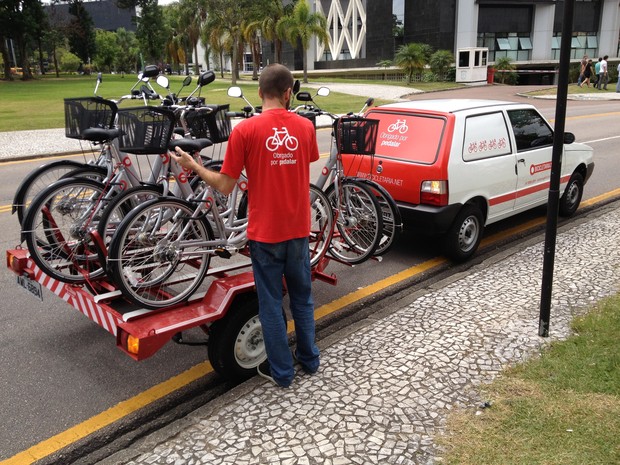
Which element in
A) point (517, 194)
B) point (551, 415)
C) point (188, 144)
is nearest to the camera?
point (551, 415)

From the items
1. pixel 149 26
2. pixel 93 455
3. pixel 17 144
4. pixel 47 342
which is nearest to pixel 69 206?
pixel 47 342

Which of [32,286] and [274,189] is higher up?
[274,189]

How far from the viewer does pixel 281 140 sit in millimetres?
3494

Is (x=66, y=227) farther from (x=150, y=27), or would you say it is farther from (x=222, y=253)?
(x=150, y=27)

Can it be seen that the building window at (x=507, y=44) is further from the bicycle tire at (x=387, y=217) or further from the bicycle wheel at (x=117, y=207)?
the bicycle wheel at (x=117, y=207)

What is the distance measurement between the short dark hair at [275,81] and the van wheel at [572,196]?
5609 millimetres

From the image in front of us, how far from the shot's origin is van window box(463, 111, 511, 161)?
20.7ft

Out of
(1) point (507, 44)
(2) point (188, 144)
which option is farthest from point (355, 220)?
(1) point (507, 44)

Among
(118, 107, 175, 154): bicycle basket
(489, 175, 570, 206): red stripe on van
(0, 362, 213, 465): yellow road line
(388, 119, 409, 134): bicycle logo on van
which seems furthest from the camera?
(489, 175, 570, 206): red stripe on van

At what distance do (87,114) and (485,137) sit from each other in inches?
164

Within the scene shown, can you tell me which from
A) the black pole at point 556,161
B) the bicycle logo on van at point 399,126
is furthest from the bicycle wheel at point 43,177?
the black pole at point 556,161

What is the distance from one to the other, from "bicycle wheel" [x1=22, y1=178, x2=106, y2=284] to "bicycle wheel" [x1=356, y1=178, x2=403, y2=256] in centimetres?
243

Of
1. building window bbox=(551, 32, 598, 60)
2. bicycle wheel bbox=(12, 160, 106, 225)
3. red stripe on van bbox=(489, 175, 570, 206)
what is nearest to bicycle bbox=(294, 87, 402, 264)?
red stripe on van bbox=(489, 175, 570, 206)

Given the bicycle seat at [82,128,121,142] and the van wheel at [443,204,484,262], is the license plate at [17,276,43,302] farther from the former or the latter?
the van wheel at [443,204,484,262]
